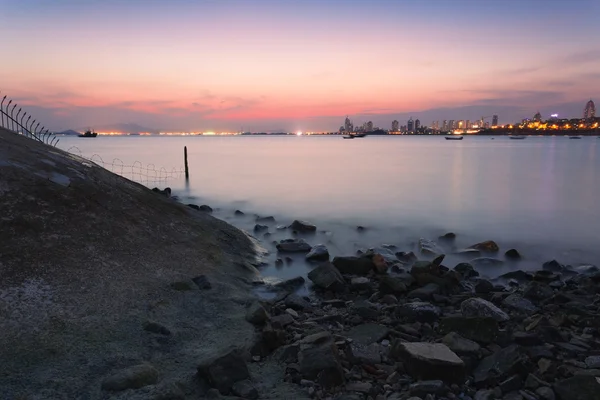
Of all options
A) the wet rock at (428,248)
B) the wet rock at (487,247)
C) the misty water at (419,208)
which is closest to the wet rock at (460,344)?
the misty water at (419,208)

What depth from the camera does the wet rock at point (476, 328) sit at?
716cm

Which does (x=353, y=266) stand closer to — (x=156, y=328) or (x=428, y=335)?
(x=428, y=335)

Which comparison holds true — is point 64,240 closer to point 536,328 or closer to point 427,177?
point 536,328

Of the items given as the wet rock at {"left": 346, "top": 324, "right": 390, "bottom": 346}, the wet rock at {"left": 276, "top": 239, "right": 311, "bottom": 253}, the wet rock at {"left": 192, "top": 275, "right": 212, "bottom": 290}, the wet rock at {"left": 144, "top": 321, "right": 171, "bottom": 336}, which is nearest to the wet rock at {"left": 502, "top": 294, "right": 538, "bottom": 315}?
the wet rock at {"left": 346, "top": 324, "right": 390, "bottom": 346}

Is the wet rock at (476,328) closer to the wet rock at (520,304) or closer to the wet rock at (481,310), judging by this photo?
the wet rock at (481,310)

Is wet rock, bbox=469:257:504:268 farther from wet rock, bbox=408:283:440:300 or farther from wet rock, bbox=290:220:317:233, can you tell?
wet rock, bbox=290:220:317:233

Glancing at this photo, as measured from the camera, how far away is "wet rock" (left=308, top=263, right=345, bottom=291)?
34.5ft

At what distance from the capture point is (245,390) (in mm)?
5566

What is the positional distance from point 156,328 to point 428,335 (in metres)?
4.67

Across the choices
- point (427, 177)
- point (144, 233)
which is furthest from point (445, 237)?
point (427, 177)

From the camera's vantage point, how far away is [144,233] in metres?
10.8

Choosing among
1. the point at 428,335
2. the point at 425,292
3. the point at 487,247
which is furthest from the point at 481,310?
the point at 487,247

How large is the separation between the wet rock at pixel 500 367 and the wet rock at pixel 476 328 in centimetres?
83

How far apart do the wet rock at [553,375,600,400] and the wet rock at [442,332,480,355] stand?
1237 millimetres
